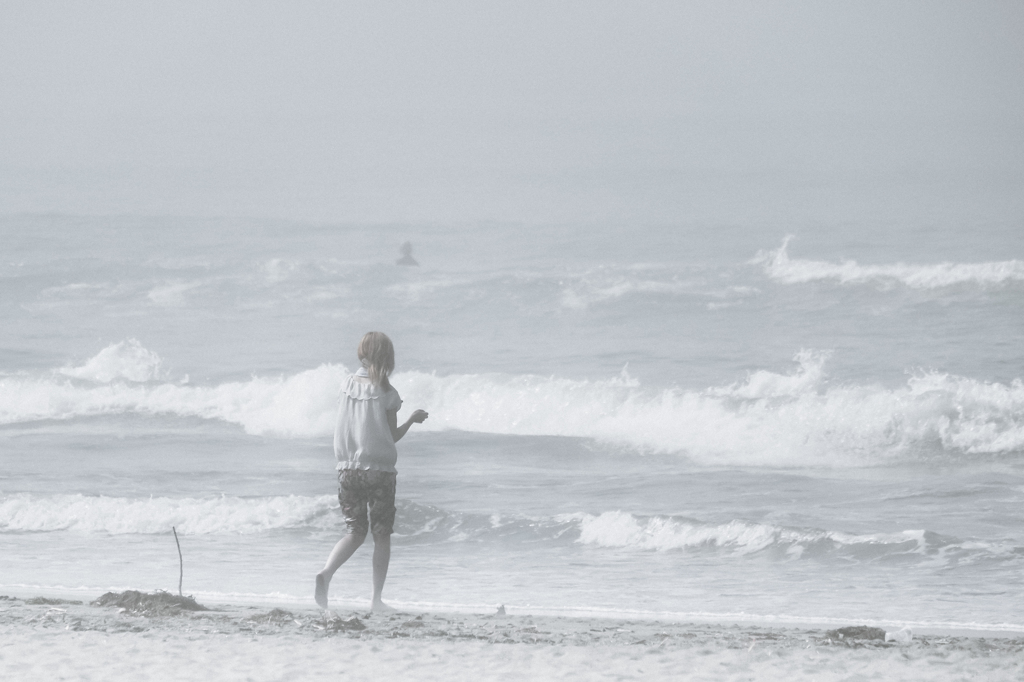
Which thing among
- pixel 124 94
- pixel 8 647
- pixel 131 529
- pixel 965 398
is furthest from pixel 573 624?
pixel 124 94

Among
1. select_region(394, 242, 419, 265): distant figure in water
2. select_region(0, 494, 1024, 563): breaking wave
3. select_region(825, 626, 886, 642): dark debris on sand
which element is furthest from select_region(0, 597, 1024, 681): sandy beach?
select_region(394, 242, 419, 265): distant figure in water

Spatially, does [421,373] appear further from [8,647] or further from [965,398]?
[8,647]

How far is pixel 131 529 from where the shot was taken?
501 cm

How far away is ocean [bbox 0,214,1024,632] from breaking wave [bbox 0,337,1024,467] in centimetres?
2

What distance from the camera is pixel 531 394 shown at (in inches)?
276

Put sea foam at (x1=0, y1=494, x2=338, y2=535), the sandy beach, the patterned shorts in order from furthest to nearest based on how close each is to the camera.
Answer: sea foam at (x1=0, y1=494, x2=338, y2=535) → the patterned shorts → the sandy beach

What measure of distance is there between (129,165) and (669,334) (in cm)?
343

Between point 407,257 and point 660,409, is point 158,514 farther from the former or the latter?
point 660,409

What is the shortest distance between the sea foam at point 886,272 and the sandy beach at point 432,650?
425 centimetres

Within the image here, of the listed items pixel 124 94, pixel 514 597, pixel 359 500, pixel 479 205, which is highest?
pixel 124 94

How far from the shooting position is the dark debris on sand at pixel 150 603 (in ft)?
9.62

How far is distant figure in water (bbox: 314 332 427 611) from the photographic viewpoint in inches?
108

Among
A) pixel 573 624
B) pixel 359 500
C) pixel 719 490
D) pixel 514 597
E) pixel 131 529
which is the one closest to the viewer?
pixel 359 500

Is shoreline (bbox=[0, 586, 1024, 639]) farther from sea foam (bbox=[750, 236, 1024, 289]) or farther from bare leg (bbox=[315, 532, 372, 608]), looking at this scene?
sea foam (bbox=[750, 236, 1024, 289])
